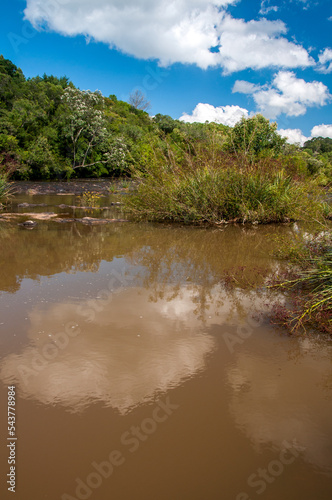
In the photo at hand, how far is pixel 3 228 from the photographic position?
10523 millimetres

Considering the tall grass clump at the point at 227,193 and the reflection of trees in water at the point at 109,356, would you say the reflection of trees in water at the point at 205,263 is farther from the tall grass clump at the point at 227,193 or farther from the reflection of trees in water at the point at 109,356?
the tall grass clump at the point at 227,193

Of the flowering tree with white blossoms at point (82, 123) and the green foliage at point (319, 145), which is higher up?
the green foliage at point (319, 145)

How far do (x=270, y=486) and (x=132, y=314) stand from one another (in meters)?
2.62

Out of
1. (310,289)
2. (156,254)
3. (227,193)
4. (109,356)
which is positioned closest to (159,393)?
(109,356)

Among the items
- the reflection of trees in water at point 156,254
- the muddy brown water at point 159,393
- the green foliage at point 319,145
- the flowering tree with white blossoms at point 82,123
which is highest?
the green foliage at point 319,145

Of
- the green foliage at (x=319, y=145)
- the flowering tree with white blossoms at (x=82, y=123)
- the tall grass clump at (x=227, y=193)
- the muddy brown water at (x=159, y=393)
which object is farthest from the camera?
the green foliage at (x=319, y=145)

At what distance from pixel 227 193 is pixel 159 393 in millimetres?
9379

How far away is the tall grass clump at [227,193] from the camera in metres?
11.2

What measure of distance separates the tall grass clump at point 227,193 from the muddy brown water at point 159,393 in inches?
245

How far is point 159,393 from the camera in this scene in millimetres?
2799

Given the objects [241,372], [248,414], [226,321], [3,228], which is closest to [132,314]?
[226,321]

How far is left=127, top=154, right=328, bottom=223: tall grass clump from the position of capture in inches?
443

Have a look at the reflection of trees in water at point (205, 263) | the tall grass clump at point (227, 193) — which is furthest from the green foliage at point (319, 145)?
the reflection of trees in water at point (205, 263)

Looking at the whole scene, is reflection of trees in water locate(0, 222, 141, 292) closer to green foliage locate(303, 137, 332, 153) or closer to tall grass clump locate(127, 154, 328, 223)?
tall grass clump locate(127, 154, 328, 223)
